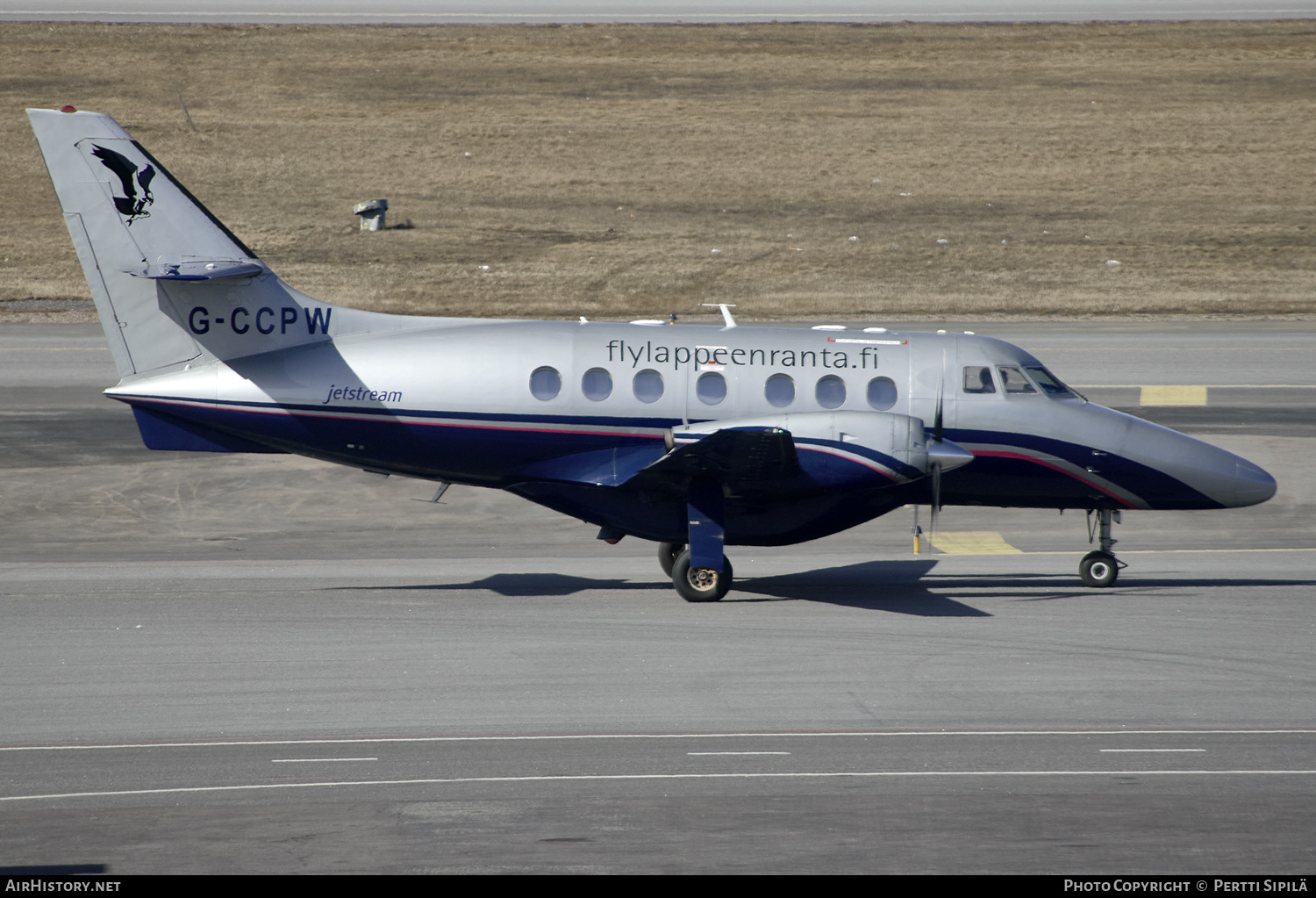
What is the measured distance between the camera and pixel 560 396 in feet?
56.6

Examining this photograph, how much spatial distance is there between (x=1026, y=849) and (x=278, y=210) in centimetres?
4655

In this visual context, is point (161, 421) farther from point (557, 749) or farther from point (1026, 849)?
point (1026, 849)

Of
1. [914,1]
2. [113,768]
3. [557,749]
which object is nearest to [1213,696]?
[557,749]

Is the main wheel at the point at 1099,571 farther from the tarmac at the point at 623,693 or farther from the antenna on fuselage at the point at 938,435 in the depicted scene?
the antenna on fuselage at the point at 938,435

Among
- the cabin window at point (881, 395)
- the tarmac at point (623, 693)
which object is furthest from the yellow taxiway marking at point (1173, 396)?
the cabin window at point (881, 395)

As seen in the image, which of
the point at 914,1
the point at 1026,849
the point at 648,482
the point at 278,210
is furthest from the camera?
the point at 914,1

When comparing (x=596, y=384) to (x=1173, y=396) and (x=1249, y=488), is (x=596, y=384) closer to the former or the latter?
(x=1249, y=488)

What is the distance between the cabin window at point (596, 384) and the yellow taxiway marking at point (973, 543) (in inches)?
265

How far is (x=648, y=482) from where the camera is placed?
17172mm

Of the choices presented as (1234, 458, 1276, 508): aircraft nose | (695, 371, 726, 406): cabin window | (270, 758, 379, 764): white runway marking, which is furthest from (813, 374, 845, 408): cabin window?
(270, 758, 379, 764): white runway marking

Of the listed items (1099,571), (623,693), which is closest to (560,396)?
(623,693)

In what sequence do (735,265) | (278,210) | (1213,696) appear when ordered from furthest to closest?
1. (278,210)
2. (735,265)
3. (1213,696)

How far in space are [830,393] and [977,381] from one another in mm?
2090

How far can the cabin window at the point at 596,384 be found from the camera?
56.6 ft
